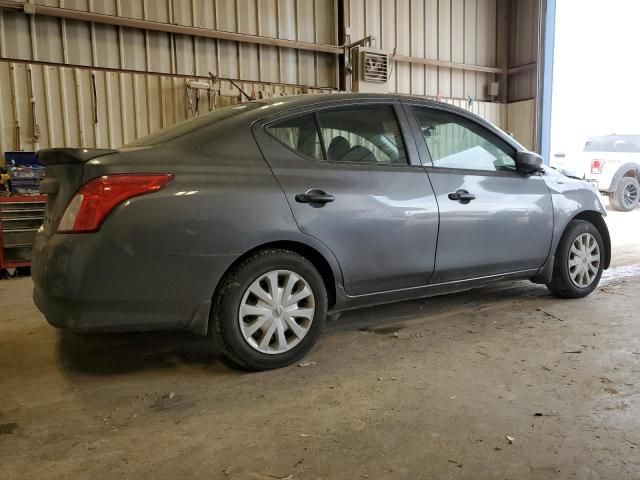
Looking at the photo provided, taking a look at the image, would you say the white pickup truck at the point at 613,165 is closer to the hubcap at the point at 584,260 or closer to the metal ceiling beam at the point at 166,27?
the metal ceiling beam at the point at 166,27

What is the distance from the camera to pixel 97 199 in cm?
222

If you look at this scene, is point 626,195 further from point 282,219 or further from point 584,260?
point 282,219

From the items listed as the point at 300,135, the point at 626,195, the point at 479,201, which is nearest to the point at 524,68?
the point at 626,195

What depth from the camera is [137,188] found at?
2266mm

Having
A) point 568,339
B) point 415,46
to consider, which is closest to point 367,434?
point 568,339

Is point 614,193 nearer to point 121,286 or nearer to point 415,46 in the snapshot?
point 415,46

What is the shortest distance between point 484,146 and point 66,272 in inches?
103

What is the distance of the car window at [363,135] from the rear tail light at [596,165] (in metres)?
9.25

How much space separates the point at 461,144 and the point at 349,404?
189cm

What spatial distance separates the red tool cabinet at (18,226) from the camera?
5.59 m

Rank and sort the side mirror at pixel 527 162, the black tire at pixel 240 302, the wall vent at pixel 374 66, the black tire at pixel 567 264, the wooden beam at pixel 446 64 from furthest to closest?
1. the wooden beam at pixel 446 64
2. the wall vent at pixel 374 66
3. the black tire at pixel 567 264
4. the side mirror at pixel 527 162
5. the black tire at pixel 240 302

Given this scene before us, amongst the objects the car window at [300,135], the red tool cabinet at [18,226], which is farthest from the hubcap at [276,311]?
the red tool cabinet at [18,226]

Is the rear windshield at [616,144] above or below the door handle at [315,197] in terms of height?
above

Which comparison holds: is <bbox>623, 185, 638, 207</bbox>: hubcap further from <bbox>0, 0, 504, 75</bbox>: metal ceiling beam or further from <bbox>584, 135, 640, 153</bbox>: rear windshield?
<bbox>0, 0, 504, 75</bbox>: metal ceiling beam
